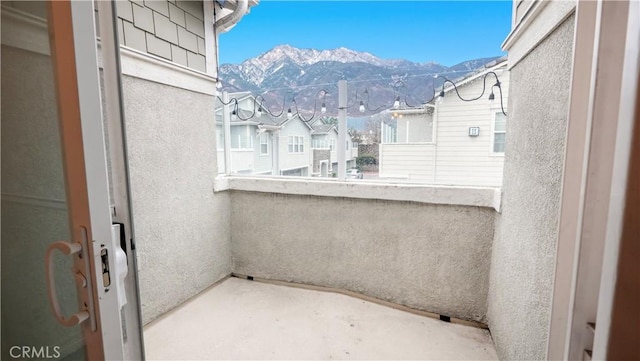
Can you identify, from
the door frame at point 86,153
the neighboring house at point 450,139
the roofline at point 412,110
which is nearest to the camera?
the door frame at point 86,153

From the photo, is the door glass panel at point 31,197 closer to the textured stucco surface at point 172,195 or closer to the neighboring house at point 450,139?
the textured stucco surface at point 172,195

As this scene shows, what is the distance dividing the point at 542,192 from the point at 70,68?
1690mm

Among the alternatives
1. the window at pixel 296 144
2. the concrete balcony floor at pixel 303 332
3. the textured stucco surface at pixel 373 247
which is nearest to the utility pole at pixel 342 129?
the textured stucco surface at pixel 373 247

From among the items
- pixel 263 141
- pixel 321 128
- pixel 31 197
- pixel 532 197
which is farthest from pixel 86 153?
pixel 263 141

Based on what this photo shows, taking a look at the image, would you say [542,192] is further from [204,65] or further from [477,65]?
[204,65]

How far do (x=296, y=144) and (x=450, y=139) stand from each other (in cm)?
155

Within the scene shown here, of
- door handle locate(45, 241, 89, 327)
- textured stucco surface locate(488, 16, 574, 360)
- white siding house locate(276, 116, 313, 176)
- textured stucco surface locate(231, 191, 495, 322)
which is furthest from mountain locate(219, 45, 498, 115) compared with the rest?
door handle locate(45, 241, 89, 327)

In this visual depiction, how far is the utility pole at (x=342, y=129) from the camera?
2.54m

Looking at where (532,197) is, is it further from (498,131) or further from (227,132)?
(227,132)

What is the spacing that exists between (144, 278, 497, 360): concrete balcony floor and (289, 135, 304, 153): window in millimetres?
1472

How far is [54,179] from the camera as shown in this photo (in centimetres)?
71

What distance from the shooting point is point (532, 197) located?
1.41m

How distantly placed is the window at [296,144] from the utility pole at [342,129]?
24.1 inches

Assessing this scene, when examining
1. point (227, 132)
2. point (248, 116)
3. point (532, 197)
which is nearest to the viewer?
point (532, 197)
